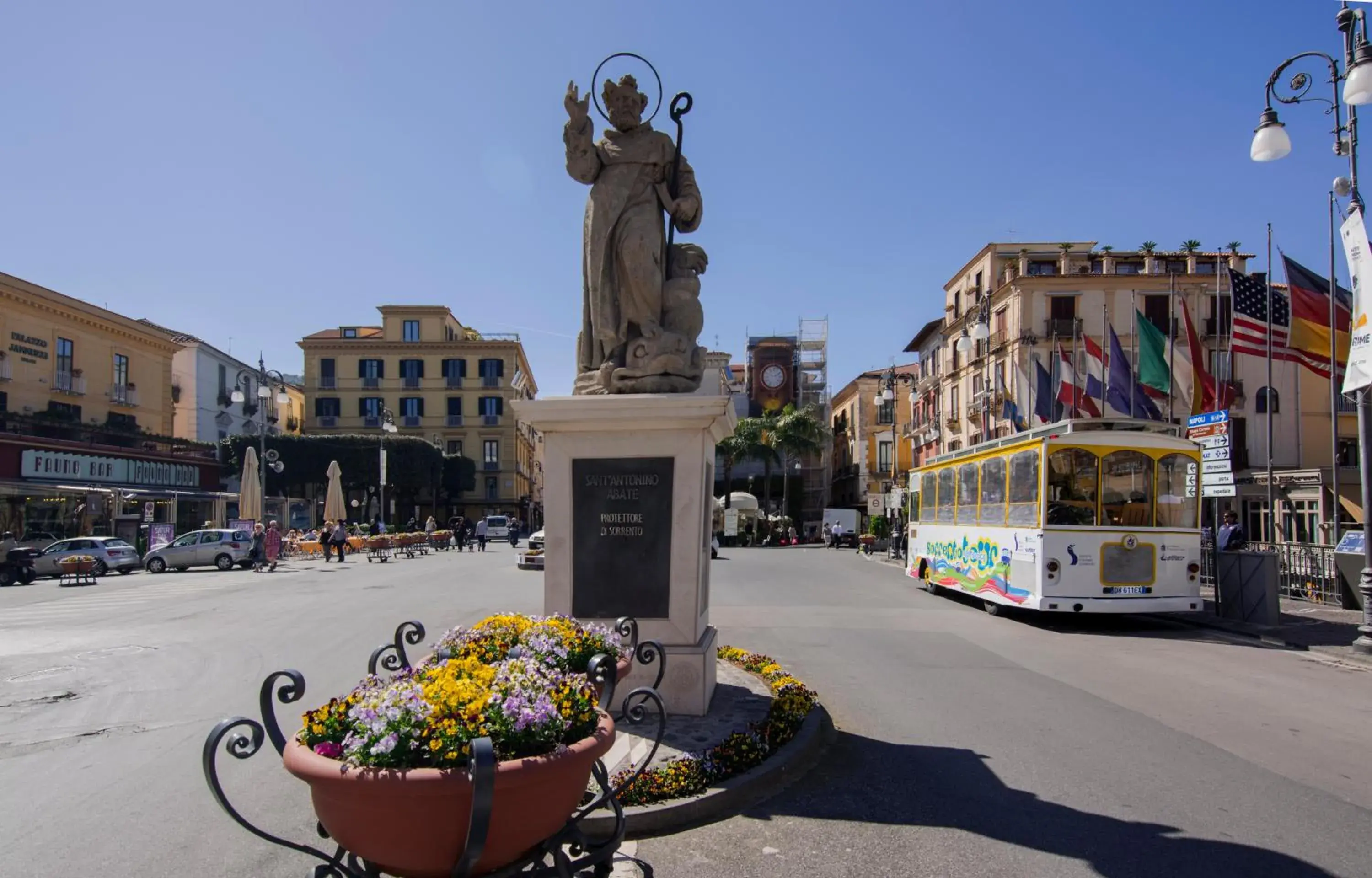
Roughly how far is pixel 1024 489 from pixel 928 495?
6051mm

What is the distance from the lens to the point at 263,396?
30406 millimetres

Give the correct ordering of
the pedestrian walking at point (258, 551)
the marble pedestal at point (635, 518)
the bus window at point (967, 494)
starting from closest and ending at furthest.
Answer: the marble pedestal at point (635, 518), the bus window at point (967, 494), the pedestrian walking at point (258, 551)

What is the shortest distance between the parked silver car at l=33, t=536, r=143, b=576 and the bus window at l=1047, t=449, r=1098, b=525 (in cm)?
2420

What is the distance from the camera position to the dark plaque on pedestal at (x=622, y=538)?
598 centimetres

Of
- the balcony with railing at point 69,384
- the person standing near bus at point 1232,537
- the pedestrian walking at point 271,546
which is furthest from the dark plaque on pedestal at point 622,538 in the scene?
the balcony with railing at point 69,384

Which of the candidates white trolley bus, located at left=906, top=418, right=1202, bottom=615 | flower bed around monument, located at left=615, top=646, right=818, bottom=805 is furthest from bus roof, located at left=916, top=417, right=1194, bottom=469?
flower bed around monument, located at left=615, top=646, right=818, bottom=805

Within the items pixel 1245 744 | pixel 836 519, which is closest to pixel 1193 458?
pixel 1245 744

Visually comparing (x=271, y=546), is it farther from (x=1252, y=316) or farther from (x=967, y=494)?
(x=1252, y=316)

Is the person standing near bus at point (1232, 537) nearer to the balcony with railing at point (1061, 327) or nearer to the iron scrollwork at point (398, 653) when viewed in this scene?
the iron scrollwork at point (398, 653)

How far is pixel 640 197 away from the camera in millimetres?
6551

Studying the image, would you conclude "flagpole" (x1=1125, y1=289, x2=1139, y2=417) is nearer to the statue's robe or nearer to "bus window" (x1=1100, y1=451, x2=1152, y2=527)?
"bus window" (x1=1100, y1=451, x2=1152, y2=527)

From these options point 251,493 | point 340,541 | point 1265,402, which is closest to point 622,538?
point 340,541

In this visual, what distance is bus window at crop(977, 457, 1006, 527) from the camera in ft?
49.9

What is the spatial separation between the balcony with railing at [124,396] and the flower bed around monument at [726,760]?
43084 millimetres
